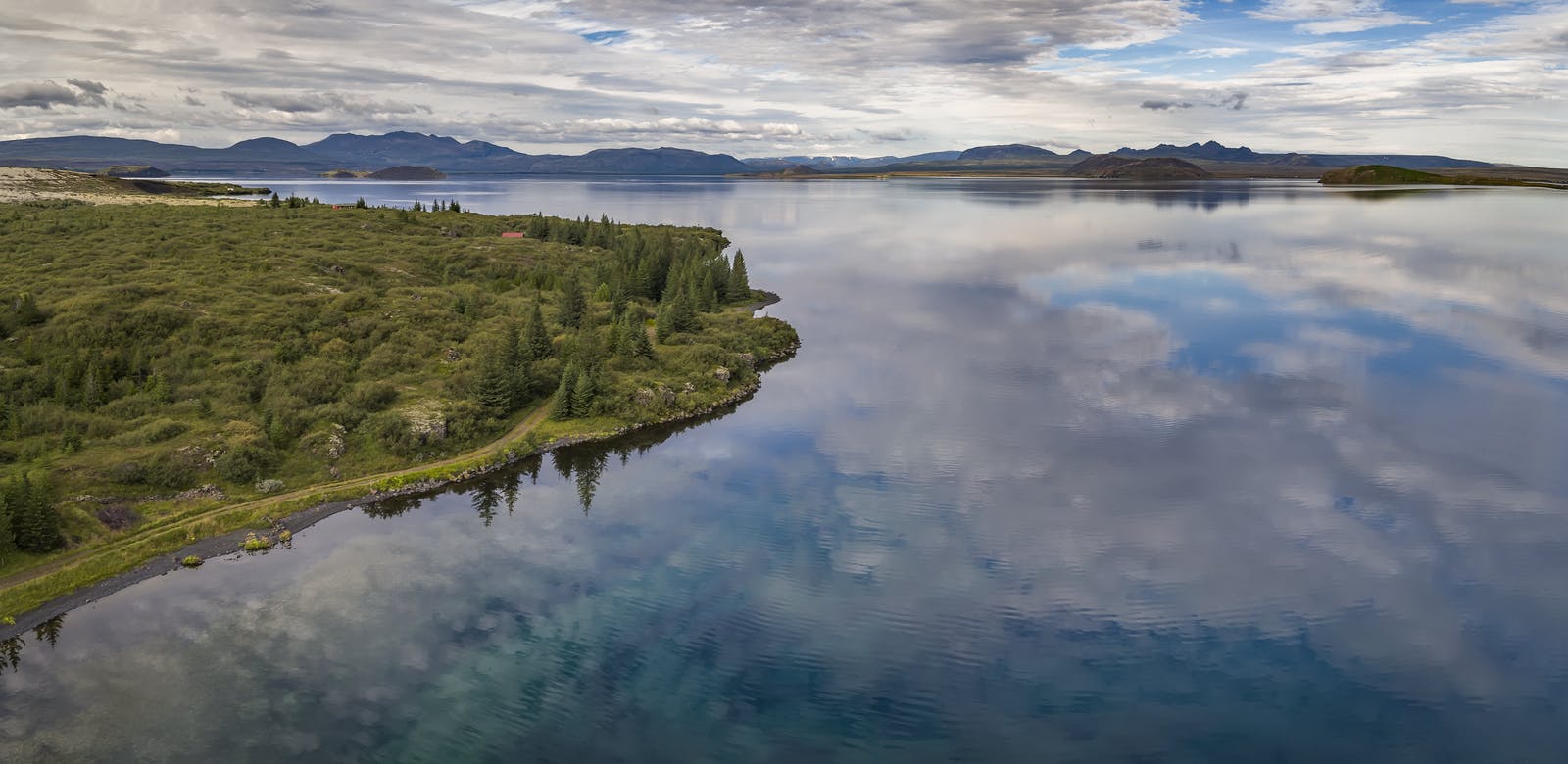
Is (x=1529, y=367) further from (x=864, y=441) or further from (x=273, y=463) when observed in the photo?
(x=273, y=463)

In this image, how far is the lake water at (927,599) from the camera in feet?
90.3

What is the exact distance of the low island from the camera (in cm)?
4091

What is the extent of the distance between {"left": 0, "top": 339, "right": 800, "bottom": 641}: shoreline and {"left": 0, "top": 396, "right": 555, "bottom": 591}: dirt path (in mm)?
1246

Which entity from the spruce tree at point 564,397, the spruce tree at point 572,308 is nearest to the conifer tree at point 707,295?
the spruce tree at point 572,308

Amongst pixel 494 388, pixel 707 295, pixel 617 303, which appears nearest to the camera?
pixel 494 388

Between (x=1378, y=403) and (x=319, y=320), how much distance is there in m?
85.3

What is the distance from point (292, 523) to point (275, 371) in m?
20.4

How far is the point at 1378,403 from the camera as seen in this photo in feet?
198

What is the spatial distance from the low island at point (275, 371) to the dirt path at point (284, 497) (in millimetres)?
127

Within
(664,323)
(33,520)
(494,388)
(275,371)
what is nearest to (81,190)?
(275,371)

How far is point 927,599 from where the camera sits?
35.4 meters

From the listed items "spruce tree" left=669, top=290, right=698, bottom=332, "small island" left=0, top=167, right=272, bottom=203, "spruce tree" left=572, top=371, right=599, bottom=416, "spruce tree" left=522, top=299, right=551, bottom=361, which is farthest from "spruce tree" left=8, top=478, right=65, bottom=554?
"small island" left=0, top=167, right=272, bottom=203

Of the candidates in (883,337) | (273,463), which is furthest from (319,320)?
(883,337)

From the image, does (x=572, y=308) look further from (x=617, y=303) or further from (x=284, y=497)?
(x=284, y=497)
